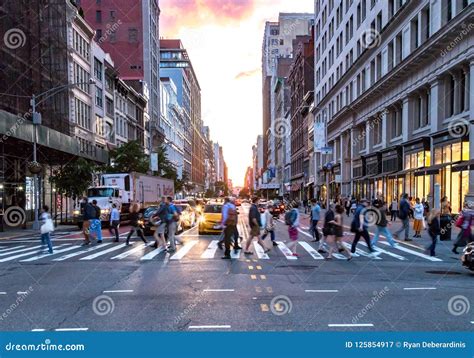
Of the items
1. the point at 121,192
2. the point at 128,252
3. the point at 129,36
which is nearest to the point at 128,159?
the point at 121,192

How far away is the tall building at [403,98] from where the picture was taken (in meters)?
25.8

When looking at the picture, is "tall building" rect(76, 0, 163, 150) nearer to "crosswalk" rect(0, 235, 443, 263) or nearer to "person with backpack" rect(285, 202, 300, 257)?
"crosswalk" rect(0, 235, 443, 263)

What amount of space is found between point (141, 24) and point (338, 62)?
132 feet

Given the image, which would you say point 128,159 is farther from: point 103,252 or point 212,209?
point 103,252

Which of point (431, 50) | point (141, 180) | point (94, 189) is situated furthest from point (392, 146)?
point (94, 189)

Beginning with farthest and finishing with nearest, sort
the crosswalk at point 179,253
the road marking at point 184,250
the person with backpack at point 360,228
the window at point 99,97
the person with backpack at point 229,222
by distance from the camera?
the window at point 99,97 → the person with backpack at point 360,228 → the road marking at point 184,250 → the crosswalk at point 179,253 → the person with backpack at point 229,222

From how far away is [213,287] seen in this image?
933 cm

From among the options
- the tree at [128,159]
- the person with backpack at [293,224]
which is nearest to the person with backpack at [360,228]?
the person with backpack at [293,224]

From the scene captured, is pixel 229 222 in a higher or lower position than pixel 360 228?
higher

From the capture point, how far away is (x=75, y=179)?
31.8 m

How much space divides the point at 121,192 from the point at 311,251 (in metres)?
18.3

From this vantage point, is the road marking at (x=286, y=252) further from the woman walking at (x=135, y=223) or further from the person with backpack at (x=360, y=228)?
the woman walking at (x=135, y=223)

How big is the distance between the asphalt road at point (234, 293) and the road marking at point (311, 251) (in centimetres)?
5

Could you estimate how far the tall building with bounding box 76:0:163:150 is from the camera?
7744cm
